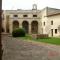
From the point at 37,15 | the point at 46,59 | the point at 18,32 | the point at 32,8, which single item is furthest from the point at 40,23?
the point at 46,59

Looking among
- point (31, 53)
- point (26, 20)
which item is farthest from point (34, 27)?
point (31, 53)

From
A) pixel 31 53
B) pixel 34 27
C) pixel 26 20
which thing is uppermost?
pixel 26 20

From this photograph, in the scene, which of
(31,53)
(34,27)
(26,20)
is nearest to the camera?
(31,53)

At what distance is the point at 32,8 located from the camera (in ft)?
214

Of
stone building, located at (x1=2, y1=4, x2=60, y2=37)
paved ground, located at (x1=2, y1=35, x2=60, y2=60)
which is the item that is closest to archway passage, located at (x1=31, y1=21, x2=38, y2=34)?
stone building, located at (x1=2, y1=4, x2=60, y2=37)

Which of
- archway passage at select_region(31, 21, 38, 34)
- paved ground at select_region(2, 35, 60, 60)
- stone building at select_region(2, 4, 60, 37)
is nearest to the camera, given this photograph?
paved ground at select_region(2, 35, 60, 60)

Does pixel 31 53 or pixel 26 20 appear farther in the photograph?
pixel 26 20

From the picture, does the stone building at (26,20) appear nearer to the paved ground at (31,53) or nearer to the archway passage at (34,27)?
the archway passage at (34,27)

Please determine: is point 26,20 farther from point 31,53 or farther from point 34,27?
point 31,53

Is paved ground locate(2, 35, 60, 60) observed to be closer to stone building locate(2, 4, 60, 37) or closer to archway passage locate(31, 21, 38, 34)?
stone building locate(2, 4, 60, 37)

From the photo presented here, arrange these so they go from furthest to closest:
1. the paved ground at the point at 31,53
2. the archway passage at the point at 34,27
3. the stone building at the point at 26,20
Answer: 1. the archway passage at the point at 34,27
2. the stone building at the point at 26,20
3. the paved ground at the point at 31,53

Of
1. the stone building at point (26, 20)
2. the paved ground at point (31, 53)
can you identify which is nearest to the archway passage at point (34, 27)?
the stone building at point (26, 20)

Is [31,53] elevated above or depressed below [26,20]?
below

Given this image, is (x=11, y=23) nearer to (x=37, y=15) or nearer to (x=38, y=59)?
(x=37, y=15)
